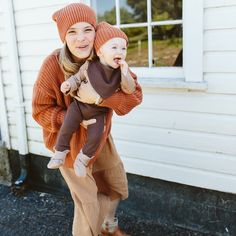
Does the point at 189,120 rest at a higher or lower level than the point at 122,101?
lower

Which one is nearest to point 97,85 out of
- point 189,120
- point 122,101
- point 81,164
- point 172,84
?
point 122,101

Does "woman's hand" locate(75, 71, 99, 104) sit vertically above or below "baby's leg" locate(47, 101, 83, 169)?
above

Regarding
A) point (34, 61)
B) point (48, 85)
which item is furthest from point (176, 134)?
point (34, 61)

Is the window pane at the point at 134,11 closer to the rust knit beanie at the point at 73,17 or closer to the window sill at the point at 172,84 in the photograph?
the window sill at the point at 172,84

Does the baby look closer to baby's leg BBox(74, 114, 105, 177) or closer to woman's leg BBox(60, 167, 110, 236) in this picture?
baby's leg BBox(74, 114, 105, 177)

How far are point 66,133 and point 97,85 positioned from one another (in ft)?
1.22

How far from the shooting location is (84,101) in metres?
2.34

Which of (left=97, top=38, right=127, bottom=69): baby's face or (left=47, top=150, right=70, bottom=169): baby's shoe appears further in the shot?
(left=47, top=150, right=70, bottom=169): baby's shoe

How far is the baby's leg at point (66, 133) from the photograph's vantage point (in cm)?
235

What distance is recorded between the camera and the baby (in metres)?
2.20

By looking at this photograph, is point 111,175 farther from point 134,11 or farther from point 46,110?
point 134,11

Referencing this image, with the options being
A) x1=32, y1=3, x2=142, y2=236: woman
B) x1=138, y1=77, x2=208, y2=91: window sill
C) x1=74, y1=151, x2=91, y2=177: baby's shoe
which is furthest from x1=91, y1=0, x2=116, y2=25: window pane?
x1=74, y1=151, x2=91, y2=177: baby's shoe

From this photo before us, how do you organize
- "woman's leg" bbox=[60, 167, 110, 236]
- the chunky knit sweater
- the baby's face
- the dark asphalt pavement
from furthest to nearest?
the dark asphalt pavement < "woman's leg" bbox=[60, 167, 110, 236] < the chunky knit sweater < the baby's face

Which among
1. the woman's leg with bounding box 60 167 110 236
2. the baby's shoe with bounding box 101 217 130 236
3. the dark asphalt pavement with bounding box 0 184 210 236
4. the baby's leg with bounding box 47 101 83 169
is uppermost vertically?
the baby's leg with bounding box 47 101 83 169
